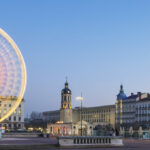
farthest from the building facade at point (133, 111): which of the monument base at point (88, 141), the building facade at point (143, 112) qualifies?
the monument base at point (88, 141)

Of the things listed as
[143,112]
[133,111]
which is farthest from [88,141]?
[133,111]

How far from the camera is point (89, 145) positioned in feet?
155

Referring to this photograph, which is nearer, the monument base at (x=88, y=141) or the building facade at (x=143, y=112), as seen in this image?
the monument base at (x=88, y=141)

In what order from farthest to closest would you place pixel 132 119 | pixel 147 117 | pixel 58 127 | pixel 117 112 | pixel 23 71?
pixel 58 127 < pixel 117 112 < pixel 132 119 < pixel 147 117 < pixel 23 71

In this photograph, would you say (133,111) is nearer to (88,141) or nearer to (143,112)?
(143,112)

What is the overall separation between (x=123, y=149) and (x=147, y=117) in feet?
387

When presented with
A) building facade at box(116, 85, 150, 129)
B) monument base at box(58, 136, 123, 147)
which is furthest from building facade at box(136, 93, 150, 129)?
monument base at box(58, 136, 123, 147)

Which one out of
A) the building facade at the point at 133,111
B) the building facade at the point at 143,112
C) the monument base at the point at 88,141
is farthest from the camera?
the building facade at the point at 133,111

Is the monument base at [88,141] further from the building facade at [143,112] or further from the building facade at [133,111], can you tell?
the building facade at [133,111]

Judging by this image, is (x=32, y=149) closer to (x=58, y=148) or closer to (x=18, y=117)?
(x=58, y=148)

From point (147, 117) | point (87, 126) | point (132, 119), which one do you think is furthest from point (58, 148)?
point (87, 126)

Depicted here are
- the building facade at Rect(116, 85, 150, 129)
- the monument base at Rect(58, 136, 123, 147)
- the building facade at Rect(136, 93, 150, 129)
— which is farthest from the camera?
the building facade at Rect(116, 85, 150, 129)

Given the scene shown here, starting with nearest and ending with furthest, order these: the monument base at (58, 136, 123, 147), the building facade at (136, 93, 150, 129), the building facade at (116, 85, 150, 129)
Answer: the monument base at (58, 136, 123, 147), the building facade at (136, 93, 150, 129), the building facade at (116, 85, 150, 129)

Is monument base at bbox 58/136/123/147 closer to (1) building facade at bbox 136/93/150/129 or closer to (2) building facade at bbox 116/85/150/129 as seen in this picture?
(1) building facade at bbox 136/93/150/129
